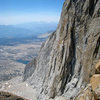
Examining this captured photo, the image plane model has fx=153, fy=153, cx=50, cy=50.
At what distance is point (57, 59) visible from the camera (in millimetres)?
28438

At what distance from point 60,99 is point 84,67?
629cm

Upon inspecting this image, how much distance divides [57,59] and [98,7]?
37.5 ft

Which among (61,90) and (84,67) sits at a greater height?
(84,67)

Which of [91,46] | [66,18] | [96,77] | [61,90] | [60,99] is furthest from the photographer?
[66,18]

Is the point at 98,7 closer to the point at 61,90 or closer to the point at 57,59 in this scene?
the point at 57,59

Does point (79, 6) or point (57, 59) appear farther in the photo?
point (57, 59)

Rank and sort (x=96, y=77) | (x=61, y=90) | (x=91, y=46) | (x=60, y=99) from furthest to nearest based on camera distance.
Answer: (x=61, y=90) → (x=60, y=99) → (x=91, y=46) → (x=96, y=77)

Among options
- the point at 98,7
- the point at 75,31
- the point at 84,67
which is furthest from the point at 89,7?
the point at 84,67

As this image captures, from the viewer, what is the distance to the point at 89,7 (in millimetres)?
24266

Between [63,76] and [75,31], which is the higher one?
[75,31]

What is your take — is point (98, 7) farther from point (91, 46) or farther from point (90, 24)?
point (91, 46)

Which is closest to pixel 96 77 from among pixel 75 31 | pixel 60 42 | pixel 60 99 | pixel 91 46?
pixel 91 46

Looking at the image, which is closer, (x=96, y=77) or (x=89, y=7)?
(x=96, y=77)


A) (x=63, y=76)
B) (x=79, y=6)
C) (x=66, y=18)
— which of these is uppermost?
(x=79, y=6)
